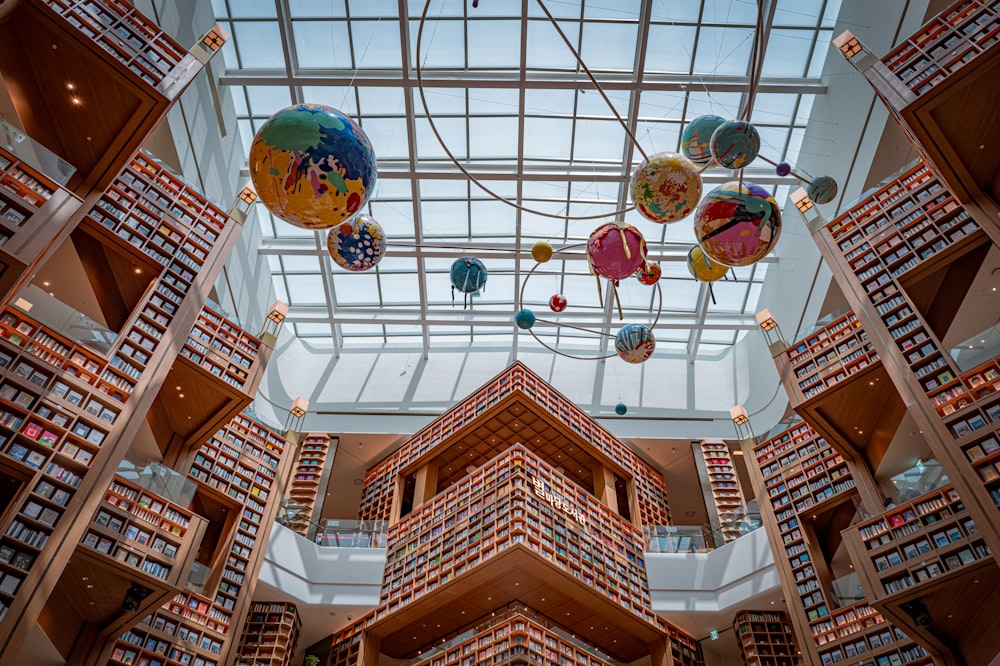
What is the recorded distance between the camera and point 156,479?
408 inches

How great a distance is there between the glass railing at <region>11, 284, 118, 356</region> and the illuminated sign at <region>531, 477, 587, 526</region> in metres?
8.74

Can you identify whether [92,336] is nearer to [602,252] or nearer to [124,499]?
[124,499]

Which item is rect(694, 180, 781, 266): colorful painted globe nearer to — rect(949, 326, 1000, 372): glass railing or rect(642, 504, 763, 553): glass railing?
rect(949, 326, 1000, 372): glass railing

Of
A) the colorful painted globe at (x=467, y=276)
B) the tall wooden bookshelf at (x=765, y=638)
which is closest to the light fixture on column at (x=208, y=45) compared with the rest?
the colorful painted globe at (x=467, y=276)

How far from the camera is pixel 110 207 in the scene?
10781mm

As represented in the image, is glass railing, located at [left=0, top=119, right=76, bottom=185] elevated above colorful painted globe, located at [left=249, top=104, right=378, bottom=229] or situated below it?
above

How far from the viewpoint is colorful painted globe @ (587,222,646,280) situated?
23.0 ft

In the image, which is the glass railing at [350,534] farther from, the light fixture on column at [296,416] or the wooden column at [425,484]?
the light fixture on column at [296,416]

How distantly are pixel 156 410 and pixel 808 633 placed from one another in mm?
12958

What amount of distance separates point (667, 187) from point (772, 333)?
943 cm

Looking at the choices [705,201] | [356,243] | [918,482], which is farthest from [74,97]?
[918,482]

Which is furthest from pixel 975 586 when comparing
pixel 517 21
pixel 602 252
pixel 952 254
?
pixel 517 21

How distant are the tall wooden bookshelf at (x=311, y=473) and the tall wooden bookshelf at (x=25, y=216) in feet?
34.4

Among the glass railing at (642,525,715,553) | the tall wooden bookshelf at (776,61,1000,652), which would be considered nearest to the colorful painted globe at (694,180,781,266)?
the tall wooden bookshelf at (776,61,1000,652)
